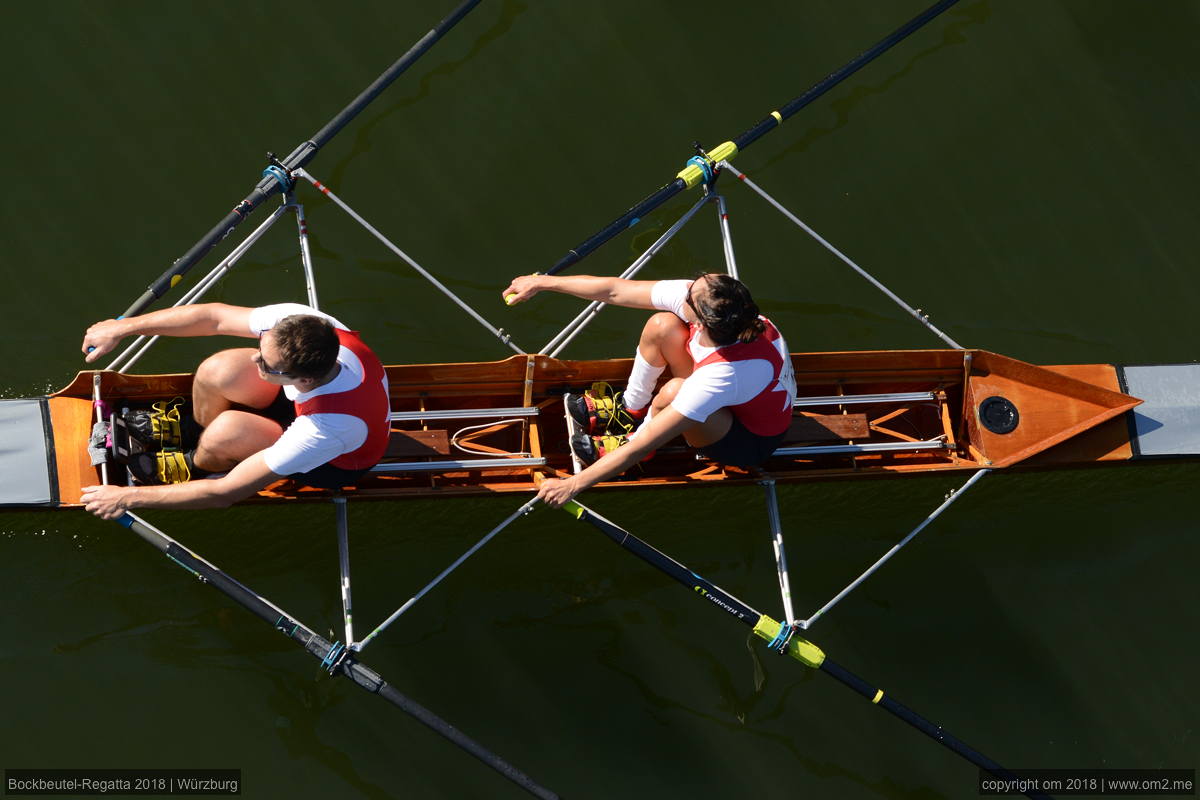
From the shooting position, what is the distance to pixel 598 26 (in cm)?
774

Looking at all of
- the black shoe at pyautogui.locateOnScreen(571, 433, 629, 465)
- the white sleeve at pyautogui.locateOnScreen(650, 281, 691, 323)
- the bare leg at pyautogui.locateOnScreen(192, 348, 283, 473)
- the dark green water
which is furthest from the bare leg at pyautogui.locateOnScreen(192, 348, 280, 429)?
the white sleeve at pyautogui.locateOnScreen(650, 281, 691, 323)

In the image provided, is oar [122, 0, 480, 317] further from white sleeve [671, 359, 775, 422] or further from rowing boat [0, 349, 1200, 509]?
white sleeve [671, 359, 775, 422]

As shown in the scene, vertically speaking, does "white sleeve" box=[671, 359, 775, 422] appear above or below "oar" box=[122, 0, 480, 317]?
below

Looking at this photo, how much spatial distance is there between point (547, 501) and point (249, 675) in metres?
2.61

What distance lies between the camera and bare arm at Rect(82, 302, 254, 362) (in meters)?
5.10

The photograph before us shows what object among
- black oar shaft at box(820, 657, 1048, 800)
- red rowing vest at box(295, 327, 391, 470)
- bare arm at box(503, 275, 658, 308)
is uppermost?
bare arm at box(503, 275, 658, 308)

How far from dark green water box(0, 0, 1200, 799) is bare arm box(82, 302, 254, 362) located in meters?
1.77

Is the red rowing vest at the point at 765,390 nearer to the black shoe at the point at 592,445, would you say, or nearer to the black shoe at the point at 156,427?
the black shoe at the point at 592,445

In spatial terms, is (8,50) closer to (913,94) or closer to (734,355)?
(734,355)

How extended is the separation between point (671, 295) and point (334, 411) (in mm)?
1779

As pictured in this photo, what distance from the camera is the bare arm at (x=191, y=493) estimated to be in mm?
4867

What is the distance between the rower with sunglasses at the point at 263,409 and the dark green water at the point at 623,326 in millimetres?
1352

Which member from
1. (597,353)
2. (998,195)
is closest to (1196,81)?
(998,195)

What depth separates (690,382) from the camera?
→ 16.7 ft
